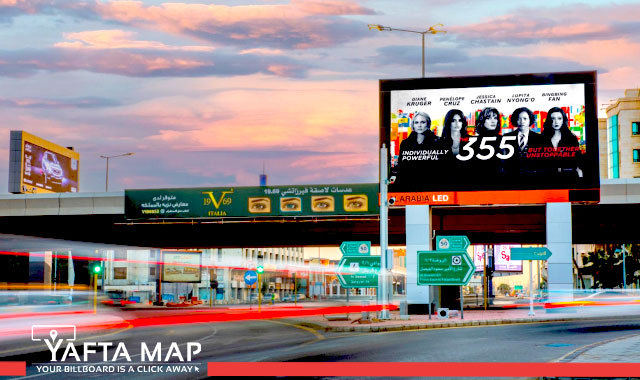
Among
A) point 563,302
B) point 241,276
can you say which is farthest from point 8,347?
point 241,276

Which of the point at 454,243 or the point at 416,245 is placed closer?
the point at 454,243

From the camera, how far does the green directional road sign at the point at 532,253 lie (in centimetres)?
4047

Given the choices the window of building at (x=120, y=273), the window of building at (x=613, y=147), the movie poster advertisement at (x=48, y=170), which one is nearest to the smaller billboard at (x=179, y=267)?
the window of building at (x=120, y=273)

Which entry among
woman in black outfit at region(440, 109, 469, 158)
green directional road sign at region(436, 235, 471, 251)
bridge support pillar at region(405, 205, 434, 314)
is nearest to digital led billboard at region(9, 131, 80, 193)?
bridge support pillar at region(405, 205, 434, 314)

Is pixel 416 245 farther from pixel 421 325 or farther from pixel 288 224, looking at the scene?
pixel 288 224

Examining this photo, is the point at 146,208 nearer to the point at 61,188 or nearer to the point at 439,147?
the point at 439,147

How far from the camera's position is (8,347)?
79.3 feet

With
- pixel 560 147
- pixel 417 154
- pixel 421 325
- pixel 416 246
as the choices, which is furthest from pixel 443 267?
pixel 560 147

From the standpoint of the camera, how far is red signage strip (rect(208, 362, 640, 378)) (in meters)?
15.2

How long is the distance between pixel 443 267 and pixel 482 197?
769 centimetres

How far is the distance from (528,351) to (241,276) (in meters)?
111

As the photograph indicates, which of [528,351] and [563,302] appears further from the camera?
[563,302]

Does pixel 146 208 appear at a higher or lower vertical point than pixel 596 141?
lower

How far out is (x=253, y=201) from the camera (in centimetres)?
5175
